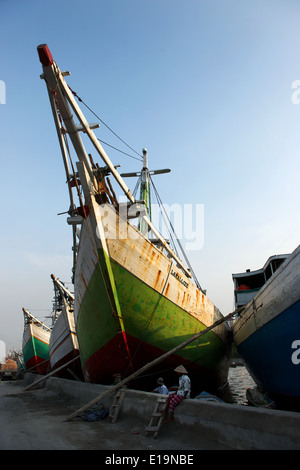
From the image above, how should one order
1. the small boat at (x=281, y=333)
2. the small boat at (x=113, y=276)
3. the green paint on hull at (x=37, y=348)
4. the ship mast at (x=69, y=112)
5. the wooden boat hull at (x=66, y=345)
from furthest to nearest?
the green paint on hull at (x=37, y=348)
the wooden boat hull at (x=66, y=345)
the small boat at (x=113, y=276)
the ship mast at (x=69, y=112)
the small boat at (x=281, y=333)

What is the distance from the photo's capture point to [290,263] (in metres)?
5.54

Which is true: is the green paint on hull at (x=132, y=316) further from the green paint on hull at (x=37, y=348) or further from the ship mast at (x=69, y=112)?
the green paint on hull at (x=37, y=348)

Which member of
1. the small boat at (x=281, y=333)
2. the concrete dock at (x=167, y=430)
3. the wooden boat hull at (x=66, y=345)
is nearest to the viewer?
the concrete dock at (x=167, y=430)

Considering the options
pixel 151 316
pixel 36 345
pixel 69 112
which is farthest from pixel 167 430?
pixel 36 345

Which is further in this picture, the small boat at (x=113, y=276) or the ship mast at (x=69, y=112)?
the small boat at (x=113, y=276)

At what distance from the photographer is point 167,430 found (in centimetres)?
467

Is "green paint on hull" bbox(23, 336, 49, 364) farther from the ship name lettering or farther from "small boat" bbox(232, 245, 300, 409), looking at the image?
"small boat" bbox(232, 245, 300, 409)

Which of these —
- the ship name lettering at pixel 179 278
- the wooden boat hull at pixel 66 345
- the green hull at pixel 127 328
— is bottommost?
the wooden boat hull at pixel 66 345

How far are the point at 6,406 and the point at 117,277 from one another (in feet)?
17.6

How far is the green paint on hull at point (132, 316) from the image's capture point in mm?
7492

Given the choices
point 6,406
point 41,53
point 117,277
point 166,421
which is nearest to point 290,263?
point 166,421

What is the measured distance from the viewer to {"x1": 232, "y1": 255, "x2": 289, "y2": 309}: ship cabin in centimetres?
1598

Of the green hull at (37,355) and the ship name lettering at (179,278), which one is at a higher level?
the ship name lettering at (179,278)

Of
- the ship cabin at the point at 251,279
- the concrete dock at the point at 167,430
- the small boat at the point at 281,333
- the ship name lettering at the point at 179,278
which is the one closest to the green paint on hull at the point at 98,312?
the concrete dock at the point at 167,430
